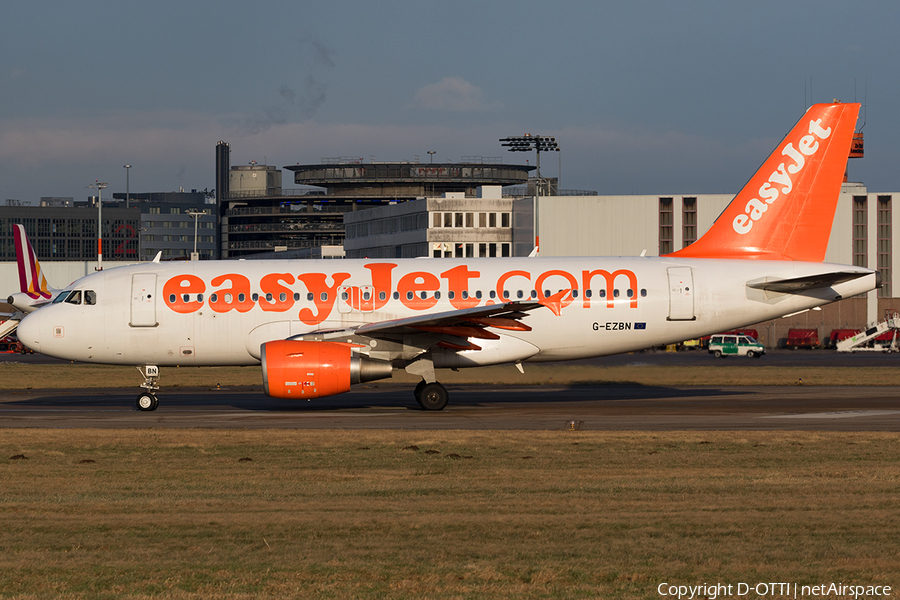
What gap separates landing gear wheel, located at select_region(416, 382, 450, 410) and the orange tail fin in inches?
352

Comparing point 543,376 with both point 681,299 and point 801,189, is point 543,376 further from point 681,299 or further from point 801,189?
point 801,189

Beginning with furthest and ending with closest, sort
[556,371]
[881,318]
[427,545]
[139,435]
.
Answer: [881,318] → [556,371] → [139,435] → [427,545]

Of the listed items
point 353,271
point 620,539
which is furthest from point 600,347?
point 620,539

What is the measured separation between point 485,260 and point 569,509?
16.4 metres

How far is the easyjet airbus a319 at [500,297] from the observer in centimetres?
2683

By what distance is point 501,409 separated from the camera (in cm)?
2684

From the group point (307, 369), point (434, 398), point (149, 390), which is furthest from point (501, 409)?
point (149, 390)

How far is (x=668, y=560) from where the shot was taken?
9.28 meters

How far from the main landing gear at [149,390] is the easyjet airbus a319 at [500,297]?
32 millimetres

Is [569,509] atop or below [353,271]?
below

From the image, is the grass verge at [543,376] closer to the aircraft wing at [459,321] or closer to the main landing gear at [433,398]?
the main landing gear at [433,398]

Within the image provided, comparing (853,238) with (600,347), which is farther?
(853,238)

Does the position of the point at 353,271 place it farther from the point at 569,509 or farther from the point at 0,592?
the point at 0,592

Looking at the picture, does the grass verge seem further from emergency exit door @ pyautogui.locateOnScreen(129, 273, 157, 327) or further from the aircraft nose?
the aircraft nose
